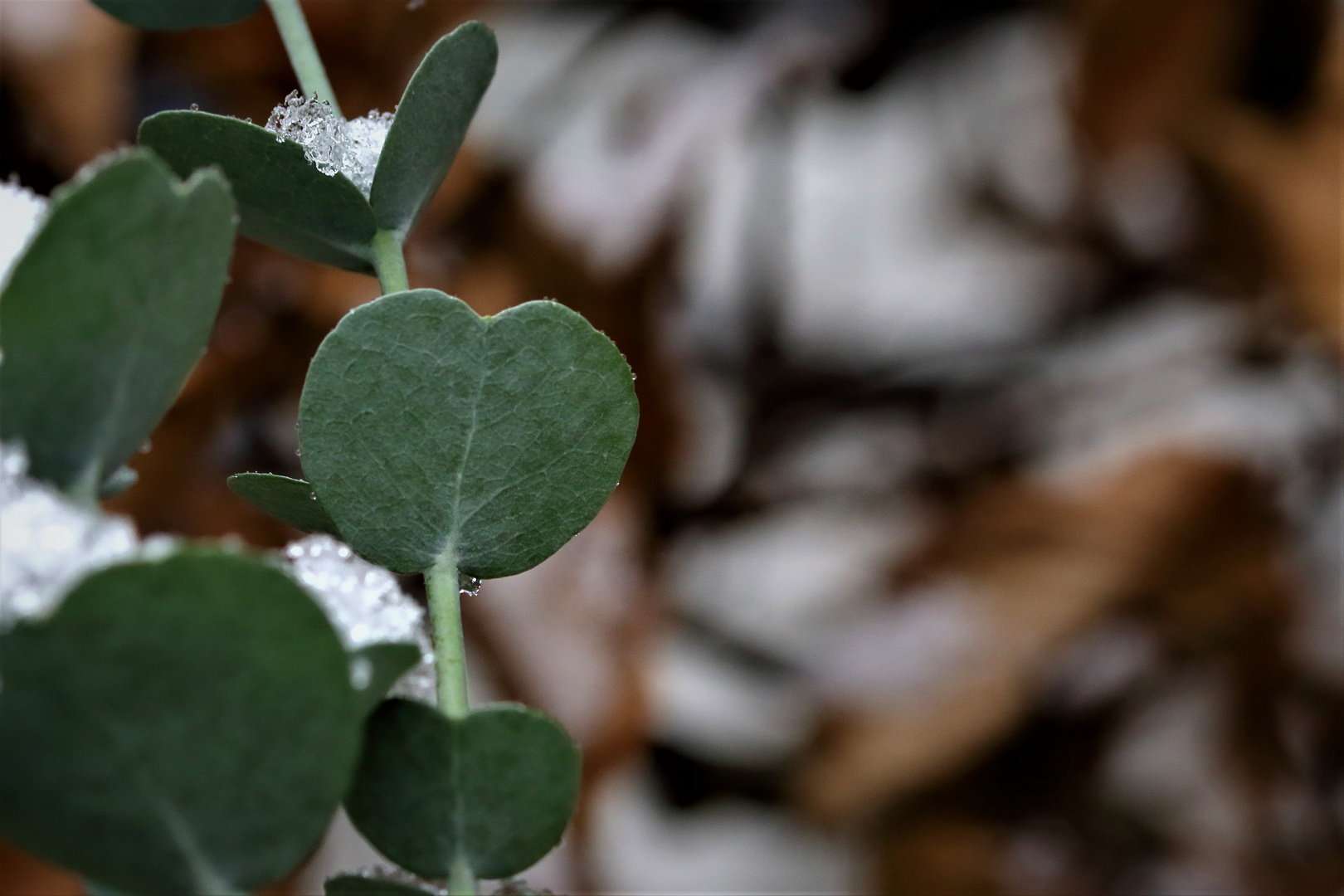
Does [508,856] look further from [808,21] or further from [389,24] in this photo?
[808,21]

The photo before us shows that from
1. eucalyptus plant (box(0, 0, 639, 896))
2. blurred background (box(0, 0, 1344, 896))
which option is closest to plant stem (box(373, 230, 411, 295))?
eucalyptus plant (box(0, 0, 639, 896))

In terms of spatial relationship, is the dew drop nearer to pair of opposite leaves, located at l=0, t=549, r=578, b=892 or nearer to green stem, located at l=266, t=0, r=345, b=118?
pair of opposite leaves, located at l=0, t=549, r=578, b=892

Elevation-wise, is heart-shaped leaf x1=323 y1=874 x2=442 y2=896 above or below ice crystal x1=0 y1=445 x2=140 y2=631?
below

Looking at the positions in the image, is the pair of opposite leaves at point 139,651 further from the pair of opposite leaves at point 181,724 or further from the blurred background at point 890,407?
the blurred background at point 890,407

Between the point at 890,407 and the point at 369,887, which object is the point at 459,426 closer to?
the point at 369,887

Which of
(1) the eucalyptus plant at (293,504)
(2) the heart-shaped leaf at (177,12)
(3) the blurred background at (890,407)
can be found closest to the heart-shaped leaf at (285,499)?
(1) the eucalyptus plant at (293,504)

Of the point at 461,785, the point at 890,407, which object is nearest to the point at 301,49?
the point at 461,785
